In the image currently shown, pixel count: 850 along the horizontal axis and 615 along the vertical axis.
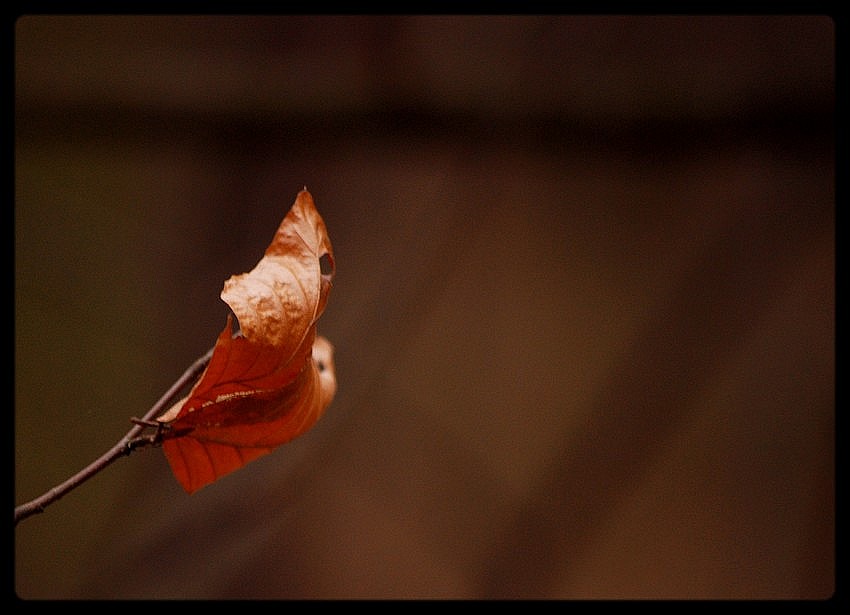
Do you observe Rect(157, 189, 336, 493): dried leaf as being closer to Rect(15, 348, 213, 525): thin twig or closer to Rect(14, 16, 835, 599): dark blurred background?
Rect(15, 348, 213, 525): thin twig

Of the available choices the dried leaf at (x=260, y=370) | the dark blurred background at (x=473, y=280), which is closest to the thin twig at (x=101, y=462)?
the dried leaf at (x=260, y=370)

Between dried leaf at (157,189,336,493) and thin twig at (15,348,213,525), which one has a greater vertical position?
dried leaf at (157,189,336,493)

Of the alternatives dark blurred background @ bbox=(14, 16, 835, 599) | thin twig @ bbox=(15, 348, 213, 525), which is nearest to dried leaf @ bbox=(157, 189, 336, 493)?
thin twig @ bbox=(15, 348, 213, 525)

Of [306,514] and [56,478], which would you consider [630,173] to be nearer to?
[306,514]

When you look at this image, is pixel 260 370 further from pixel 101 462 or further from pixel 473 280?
pixel 473 280

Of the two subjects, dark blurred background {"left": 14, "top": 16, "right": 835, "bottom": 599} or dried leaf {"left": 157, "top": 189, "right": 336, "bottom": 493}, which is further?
dark blurred background {"left": 14, "top": 16, "right": 835, "bottom": 599}

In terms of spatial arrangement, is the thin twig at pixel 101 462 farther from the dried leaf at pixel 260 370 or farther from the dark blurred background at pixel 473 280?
the dark blurred background at pixel 473 280

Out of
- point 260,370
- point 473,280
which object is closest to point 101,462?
point 260,370

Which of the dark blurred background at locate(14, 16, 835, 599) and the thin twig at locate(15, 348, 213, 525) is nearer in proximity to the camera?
the thin twig at locate(15, 348, 213, 525)
